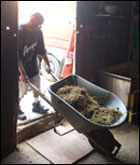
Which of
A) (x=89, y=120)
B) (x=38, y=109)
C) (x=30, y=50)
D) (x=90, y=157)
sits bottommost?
(x=90, y=157)

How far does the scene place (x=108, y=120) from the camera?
2.46 m

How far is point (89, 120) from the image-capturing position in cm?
229

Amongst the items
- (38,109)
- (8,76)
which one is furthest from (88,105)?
(38,109)

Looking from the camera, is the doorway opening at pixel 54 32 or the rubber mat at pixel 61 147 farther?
the doorway opening at pixel 54 32

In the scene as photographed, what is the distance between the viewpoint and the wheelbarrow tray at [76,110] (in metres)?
2.36

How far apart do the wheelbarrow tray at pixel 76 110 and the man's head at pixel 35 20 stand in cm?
88

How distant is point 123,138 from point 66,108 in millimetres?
1584

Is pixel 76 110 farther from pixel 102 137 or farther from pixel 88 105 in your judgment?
pixel 102 137

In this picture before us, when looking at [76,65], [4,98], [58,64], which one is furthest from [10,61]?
[58,64]

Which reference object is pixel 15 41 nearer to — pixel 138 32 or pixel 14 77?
pixel 14 77

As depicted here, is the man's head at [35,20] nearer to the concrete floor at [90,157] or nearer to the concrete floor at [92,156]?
the concrete floor at [92,156]

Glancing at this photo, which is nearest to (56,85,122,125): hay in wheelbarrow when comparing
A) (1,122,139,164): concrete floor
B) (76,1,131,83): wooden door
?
(1,122,139,164): concrete floor

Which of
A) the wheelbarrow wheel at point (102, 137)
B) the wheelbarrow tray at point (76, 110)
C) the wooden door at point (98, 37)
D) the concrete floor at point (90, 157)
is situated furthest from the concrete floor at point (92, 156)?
the wooden door at point (98, 37)

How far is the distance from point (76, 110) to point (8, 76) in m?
0.98
